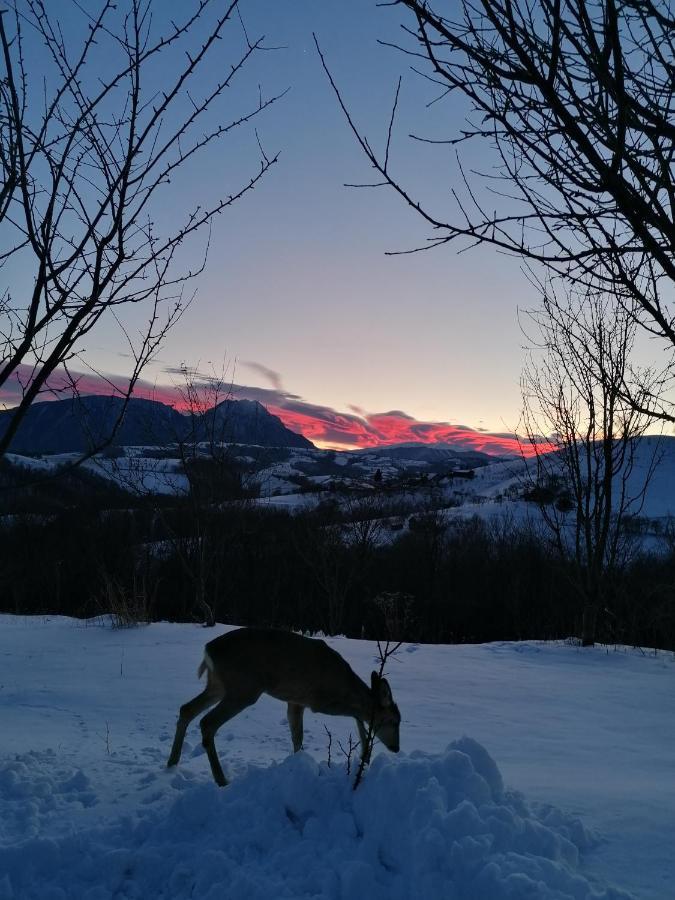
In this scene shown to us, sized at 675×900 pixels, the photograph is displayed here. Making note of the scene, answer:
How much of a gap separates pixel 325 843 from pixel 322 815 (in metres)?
0.17

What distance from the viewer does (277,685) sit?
4340 millimetres

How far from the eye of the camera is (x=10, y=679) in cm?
729

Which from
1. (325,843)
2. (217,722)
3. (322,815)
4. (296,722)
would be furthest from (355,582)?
(325,843)

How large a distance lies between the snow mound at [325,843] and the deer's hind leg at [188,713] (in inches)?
28.9

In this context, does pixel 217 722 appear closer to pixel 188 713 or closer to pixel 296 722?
pixel 188 713

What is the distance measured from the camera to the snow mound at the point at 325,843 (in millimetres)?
2629

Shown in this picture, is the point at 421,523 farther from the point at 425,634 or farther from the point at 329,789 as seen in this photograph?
the point at 329,789

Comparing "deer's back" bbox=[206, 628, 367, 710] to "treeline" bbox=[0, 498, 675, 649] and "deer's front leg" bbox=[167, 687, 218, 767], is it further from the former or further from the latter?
"treeline" bbox=[0, 498, 675, 649]

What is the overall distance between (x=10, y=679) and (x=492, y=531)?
5087 cm

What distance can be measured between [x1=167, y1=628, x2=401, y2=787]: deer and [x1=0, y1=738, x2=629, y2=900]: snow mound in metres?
0.73

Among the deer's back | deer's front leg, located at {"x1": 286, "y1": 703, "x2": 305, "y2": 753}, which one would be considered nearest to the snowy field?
deer's front leg, located at {"x1": 286, "y1": 703, "x2": 305, "y2": 753}

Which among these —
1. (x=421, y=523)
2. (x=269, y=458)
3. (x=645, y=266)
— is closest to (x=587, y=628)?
(x=269, y=458)

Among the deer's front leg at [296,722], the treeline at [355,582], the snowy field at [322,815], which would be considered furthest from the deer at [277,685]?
the treeline at [355,582]

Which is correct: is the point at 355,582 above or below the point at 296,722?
below
